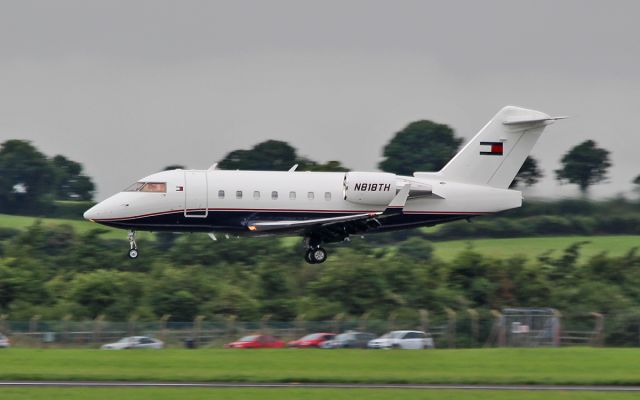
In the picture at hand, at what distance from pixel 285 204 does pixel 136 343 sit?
8.00 m

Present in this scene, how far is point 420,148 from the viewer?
118 m

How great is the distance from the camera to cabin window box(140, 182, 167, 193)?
4591 cm

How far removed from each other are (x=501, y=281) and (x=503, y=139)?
20.5 m

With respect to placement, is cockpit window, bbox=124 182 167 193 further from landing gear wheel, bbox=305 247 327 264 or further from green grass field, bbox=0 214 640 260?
green grass field, bbox=0 214 640 260

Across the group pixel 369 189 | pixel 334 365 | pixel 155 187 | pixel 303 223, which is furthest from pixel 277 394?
pixel 155 187

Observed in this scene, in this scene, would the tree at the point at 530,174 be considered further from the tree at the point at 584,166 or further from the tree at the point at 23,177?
the tree at the point at 23,177

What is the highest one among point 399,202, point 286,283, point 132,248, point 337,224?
point 399,202

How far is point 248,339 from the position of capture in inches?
1874

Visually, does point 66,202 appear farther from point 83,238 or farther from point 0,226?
point 83,238

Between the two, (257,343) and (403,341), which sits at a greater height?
(257,343)

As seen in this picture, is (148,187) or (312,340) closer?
(148,187)

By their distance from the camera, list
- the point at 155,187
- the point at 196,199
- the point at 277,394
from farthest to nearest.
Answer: the point at 155,187, the point at 196,199, the point at 277,394

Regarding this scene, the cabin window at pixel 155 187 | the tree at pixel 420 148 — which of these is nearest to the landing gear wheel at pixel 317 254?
the cabin window at pixel 155 187

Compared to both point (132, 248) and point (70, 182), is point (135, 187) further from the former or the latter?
point (70, 182)
